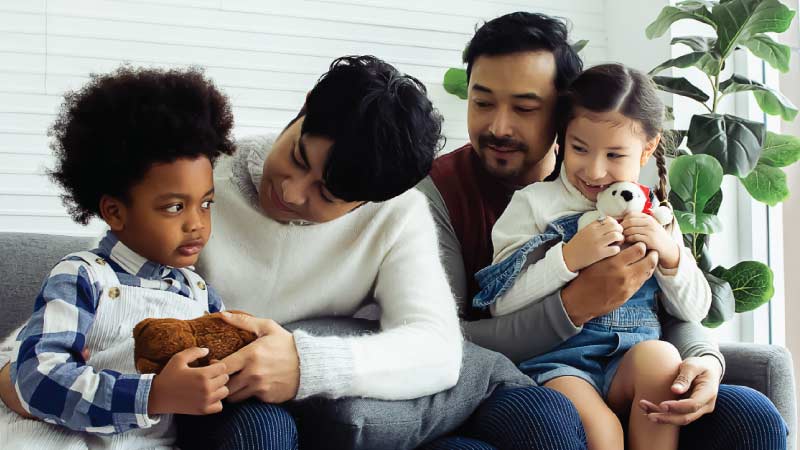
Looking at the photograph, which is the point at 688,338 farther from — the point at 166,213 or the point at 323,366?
the point at 166,213

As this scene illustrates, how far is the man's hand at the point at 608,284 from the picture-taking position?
5.35 feet

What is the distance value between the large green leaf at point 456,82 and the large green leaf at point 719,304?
97 centimetres

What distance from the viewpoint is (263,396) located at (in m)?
1.21

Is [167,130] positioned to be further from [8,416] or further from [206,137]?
[8,416]

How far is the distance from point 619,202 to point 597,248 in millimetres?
110

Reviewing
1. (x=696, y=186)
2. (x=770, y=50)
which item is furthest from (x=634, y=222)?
(x=770, y=50)

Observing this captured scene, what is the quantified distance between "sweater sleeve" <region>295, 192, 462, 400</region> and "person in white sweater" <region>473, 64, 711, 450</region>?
21 cm

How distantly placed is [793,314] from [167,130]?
8.11ft

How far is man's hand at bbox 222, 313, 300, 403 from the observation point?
1.18 metres

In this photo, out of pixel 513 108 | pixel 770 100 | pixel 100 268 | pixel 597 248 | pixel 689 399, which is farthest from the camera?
pixel 770 100

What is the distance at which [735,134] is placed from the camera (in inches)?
100.0

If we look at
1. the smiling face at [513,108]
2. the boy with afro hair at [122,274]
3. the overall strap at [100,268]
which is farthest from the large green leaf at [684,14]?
the overall strap at [100,268]

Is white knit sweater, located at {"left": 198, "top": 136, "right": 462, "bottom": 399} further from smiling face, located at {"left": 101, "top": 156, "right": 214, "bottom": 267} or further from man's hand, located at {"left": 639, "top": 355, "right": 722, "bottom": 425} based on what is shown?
man's hand, located at {"left": 639, "top": 355, "right": 722, "bottom": 425}

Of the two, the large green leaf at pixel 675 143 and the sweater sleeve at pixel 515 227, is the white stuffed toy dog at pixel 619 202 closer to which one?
the sweater sleeve at pixel 515 227
